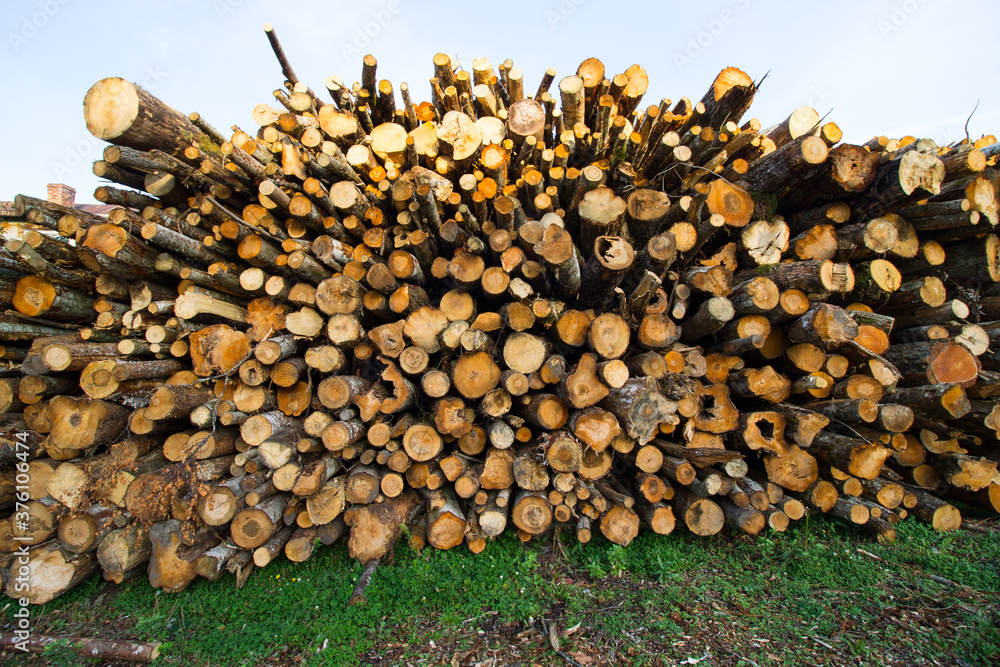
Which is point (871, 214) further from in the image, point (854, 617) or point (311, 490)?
point (311, 490)

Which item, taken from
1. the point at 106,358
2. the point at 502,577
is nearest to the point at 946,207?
the point at 502,577

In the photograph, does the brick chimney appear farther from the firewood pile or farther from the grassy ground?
the grassy ground

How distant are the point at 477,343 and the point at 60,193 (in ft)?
51.7

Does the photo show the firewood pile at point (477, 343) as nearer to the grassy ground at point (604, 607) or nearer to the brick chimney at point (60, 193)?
the grassy ground at point (604, 607)

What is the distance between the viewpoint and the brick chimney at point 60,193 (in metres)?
12.4

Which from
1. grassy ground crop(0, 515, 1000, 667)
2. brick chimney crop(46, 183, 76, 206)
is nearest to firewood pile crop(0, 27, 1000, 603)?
grassy ground crop(0, 515, 1000, 667)

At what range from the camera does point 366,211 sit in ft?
13.1

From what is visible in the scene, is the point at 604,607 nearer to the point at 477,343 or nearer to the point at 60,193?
the point at 477,343

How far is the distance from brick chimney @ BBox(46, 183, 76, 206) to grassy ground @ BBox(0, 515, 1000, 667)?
13.8 meters

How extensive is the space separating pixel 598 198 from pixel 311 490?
3113 mm

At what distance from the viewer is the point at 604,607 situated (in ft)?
10.1

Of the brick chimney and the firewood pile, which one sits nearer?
the firewood pile

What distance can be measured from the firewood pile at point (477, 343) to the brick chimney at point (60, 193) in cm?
1230

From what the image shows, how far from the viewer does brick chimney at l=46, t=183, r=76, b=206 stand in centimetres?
1241
